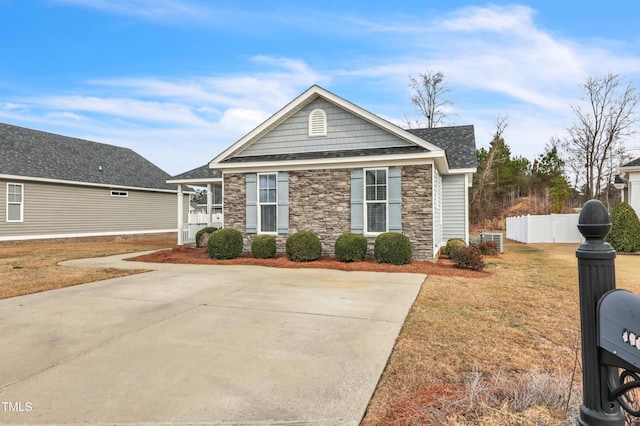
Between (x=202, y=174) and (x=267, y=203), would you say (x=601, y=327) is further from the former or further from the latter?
(x=202, y=174)

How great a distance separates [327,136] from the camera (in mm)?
11750

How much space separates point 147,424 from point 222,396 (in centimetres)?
56

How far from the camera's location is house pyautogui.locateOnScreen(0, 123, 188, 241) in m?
16.7

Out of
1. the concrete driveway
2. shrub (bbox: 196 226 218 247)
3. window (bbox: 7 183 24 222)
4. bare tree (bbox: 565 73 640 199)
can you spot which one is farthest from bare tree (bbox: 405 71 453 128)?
window (bbox: 7 183 24 222)

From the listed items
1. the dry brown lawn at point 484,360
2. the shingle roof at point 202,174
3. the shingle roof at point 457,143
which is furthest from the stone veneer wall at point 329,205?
the shingle roof at point 202,174

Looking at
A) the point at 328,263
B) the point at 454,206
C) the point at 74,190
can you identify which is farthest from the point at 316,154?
the point at 74,190

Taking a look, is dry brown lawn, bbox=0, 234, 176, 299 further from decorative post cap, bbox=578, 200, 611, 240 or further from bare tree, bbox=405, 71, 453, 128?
bare tree, bbox=405, 71, 453, 128

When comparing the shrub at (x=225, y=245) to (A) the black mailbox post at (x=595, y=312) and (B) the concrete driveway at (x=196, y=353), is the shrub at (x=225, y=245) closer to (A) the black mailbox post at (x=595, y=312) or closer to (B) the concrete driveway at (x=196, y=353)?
(B) the concrete driveway at (x=196, y=353)

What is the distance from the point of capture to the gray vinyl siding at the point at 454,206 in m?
13.3

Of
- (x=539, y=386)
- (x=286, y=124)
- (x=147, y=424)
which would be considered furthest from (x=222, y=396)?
(x=286, y=124)

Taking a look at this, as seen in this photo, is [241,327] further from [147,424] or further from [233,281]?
[233,281]

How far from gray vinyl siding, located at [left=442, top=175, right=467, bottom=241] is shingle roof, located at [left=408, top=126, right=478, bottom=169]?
0.60 meters

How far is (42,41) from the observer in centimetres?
1359

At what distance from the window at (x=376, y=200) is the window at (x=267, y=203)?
305 centimetres
